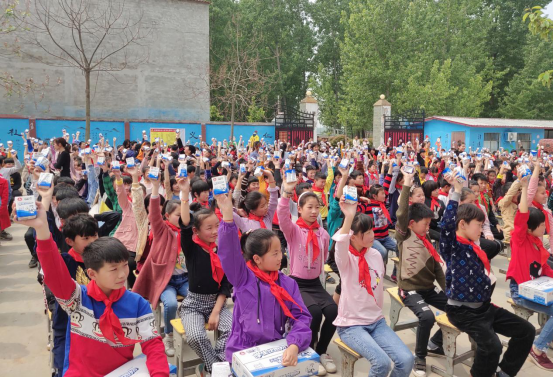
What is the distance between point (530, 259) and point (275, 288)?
264cm

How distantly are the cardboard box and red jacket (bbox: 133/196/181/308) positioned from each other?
3.10 meters

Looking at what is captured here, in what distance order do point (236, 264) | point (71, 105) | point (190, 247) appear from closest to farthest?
1. point (236, 264)
2. point (190, 247)
3. point (71, 105)

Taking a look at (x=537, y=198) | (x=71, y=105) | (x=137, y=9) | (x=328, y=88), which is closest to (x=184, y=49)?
(x=137, y=9)

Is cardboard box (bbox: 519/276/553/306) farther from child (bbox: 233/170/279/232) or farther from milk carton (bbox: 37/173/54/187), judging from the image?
milk carton (bbox: 37/173/54/187)

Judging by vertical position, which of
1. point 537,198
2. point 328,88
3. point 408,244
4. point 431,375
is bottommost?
point 431,375

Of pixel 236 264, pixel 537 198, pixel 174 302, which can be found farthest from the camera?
pixel 537 198

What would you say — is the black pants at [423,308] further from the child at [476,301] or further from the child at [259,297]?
the child at [259,297]

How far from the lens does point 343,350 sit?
10.6 ft

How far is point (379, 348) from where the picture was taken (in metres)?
3.08

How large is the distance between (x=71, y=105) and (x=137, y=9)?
17.4ft

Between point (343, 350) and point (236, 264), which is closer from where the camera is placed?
point (236, 264)

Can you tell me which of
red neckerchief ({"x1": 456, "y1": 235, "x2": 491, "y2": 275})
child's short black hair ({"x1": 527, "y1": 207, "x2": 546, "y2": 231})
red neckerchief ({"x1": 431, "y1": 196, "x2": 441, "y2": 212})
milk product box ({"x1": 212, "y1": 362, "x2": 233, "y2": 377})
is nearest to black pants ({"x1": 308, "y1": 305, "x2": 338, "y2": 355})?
red neckerchief ({"x1": 456, "y1": 235, "x2": 491, "y2": 275})

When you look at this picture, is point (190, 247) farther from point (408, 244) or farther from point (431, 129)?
point (431, 129)

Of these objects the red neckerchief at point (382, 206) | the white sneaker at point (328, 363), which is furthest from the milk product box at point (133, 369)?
the red neckerchief at point (382, 206)
